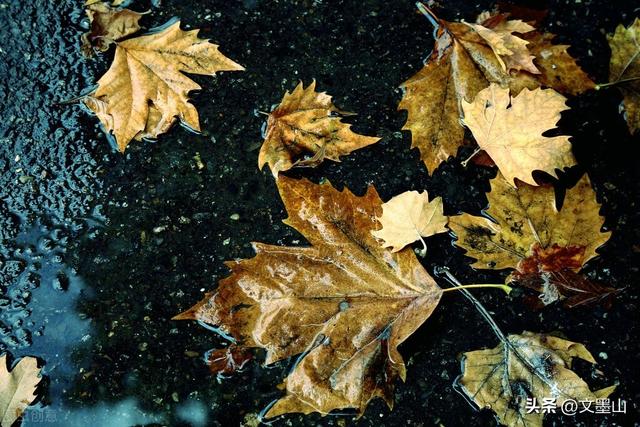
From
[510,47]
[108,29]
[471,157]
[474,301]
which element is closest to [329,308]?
[474,301]

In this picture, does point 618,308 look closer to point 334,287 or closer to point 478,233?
point 478,233

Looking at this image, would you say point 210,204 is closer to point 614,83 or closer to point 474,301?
point 474,301

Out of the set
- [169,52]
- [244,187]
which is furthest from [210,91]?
[244,187]

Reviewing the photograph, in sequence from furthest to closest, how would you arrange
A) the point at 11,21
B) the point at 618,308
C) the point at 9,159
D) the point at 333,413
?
the point at 11,21 → the point at 9,159 → the point at 618,308 → the point at 333,413

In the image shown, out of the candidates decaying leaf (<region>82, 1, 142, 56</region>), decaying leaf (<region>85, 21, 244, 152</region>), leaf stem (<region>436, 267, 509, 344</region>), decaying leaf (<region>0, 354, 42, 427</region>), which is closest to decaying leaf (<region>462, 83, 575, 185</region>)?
leaf stem (<region>436, 267, 509, 344</region>)

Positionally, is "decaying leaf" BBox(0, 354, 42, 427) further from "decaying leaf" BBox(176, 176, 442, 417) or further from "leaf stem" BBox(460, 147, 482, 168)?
"leaf stem" BBox(460, 147, 482, 168)

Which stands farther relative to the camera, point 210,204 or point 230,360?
point 210,204
